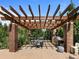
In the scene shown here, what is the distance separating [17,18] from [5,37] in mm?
5310

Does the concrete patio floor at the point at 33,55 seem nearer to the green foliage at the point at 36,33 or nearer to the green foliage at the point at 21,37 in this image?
the green foliage at the point at 21,37

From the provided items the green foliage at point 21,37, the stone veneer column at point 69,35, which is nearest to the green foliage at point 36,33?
the green foliage at point 21,37

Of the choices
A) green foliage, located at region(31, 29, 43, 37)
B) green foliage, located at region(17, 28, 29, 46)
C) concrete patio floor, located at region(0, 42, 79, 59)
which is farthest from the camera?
green foliage, located at region(31, 29, 43, 37)

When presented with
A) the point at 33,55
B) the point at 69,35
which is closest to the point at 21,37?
the point at 69,35

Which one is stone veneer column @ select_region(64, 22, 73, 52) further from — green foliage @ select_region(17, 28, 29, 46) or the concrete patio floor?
green foliage @ select_region(17, 28, 29, 46)

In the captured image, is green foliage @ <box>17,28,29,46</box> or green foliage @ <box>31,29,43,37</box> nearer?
green foliage @ <box>17,28,29,46</box>

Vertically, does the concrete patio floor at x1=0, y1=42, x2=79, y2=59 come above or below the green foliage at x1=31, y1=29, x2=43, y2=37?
below

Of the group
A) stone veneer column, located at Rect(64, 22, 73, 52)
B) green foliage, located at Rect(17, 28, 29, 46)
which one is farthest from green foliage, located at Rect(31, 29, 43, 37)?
stone veneer column, located at Rect(64, 22, 73, 52)

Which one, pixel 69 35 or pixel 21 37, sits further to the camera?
pixel 21 37

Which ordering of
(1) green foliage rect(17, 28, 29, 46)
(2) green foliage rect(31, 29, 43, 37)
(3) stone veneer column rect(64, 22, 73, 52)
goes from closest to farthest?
1. (3) stone veneer column rect(64, 22, 73, 52)
2. (1) green foliage rect(17, 28, 29, 46)
3. (2) green foliage rect(31, 29, 43, 37)

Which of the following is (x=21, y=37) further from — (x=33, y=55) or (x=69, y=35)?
(x=33, y=55)

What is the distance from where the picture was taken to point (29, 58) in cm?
1166

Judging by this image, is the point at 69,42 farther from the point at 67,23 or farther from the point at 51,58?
the point at 51,58

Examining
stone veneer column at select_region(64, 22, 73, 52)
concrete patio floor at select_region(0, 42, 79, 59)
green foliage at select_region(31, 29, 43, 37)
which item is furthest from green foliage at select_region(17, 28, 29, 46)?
green foliage at select_region(31, 29, 43, 37)
